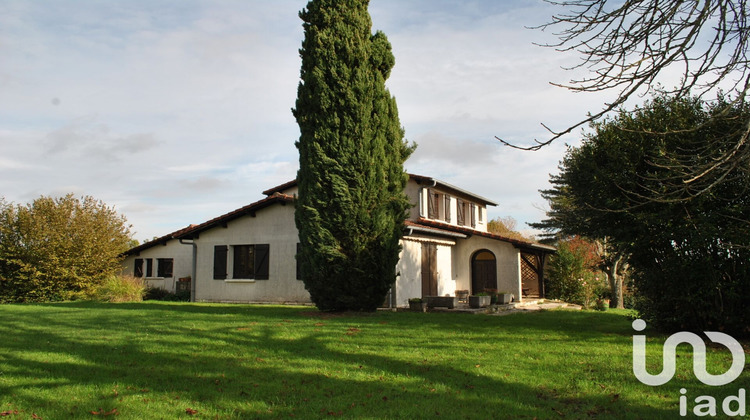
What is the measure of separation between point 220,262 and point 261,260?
2083 millimetres

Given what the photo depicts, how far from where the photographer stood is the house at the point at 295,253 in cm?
1984

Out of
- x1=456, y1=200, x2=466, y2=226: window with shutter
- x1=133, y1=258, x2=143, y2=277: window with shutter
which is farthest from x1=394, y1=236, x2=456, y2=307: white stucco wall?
x1=133, y1=258, x2=143, y2=277: window with shutter

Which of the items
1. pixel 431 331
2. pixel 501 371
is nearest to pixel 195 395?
pixel 501 371

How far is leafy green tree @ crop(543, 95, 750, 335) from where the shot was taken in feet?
31.4

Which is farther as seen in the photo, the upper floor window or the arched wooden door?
the arched wooden door

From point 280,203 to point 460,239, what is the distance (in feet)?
28.4

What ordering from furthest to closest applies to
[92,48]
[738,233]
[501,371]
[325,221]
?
[325,221] < [92,48] < [738,233] < [501,371]

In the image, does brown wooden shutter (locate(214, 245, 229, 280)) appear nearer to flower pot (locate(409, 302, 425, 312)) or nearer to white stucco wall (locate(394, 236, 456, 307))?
white stucco wall (locate(394, 236, 456, 307))

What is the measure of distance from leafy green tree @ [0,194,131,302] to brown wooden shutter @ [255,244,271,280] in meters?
9.40

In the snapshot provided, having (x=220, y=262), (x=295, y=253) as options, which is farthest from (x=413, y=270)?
(x=220, y=262)

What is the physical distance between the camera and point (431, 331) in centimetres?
1084

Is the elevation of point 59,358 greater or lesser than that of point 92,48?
lesser

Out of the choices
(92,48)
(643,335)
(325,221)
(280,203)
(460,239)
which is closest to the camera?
(643,335)

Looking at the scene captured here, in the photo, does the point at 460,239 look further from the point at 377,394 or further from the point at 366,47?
the point at 377,394
